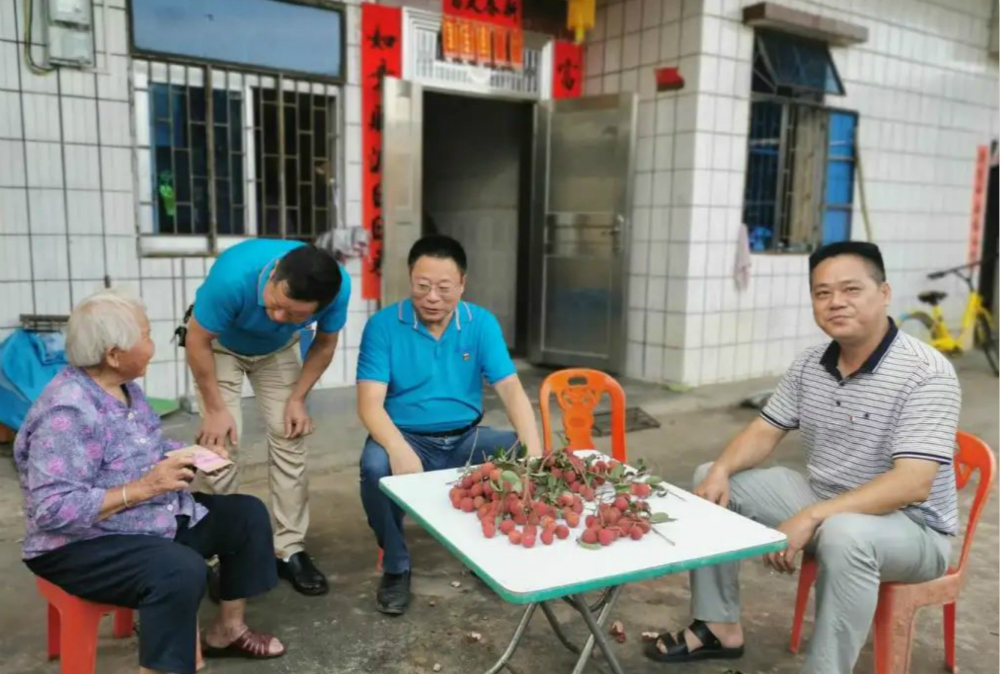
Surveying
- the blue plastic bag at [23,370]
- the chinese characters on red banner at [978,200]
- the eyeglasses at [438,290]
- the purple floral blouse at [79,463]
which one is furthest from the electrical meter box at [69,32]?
the chinese characters on red banner at [978,200]

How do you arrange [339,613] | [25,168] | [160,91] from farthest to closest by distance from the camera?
1. [160,91]
2. [25,168]
3. [339,613]

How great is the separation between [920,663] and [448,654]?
4.64 ft

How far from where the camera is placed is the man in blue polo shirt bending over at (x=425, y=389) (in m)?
2.56

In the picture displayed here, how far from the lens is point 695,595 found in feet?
7.67

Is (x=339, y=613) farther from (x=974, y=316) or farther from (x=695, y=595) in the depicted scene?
(x=974, y=316)

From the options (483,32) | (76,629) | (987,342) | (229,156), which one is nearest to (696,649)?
(76,629)

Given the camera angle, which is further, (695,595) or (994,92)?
(994,92)

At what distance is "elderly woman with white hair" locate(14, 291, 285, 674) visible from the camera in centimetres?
180

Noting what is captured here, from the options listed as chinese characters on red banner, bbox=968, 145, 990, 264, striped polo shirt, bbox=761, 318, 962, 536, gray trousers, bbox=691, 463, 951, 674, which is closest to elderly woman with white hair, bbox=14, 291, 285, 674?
gray trousers, bbox=691, 463, 951, 674

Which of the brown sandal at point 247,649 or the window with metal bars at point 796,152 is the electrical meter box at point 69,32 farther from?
the window with metal bars at point 796,152

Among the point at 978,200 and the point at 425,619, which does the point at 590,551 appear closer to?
the point at 425,619

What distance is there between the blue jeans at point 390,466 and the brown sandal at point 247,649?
467mm

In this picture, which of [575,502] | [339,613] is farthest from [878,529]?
[339,613]

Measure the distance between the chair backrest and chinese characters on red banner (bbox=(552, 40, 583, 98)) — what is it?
429 centimetres
